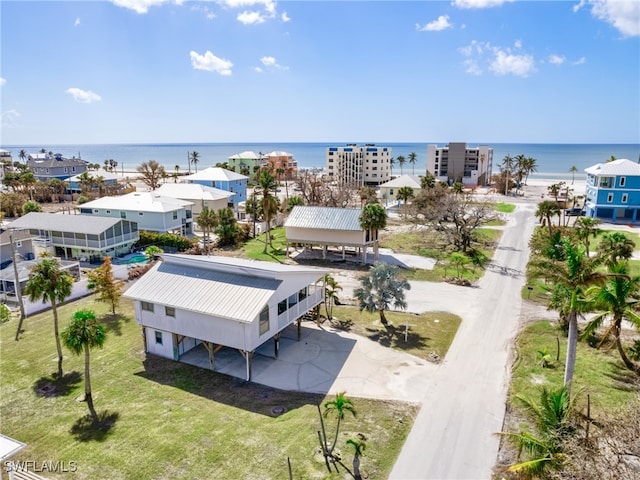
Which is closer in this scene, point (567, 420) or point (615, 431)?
point (615, 431)

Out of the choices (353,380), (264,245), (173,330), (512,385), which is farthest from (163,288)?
(264,245)

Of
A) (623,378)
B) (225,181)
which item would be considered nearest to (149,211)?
(225,181)

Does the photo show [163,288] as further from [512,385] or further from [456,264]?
[456,264]

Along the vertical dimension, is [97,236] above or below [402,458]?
above

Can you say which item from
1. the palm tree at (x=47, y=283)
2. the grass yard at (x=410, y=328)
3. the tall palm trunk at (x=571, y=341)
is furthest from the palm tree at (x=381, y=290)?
the palm tree at (x=47, y=283)

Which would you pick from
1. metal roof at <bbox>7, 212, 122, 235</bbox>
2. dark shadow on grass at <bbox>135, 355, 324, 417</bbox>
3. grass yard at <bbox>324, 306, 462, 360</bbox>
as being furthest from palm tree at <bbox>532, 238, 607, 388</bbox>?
metal roof at <bbox>7, 212, 122, 235</bbox>

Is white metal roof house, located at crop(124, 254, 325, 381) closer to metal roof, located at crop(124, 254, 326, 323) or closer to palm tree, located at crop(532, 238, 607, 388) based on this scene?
metal roof, located at crop(124, 254, 326, 323)

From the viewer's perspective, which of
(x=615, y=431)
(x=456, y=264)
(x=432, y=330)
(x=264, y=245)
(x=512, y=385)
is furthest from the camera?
(x=264, y=245)
